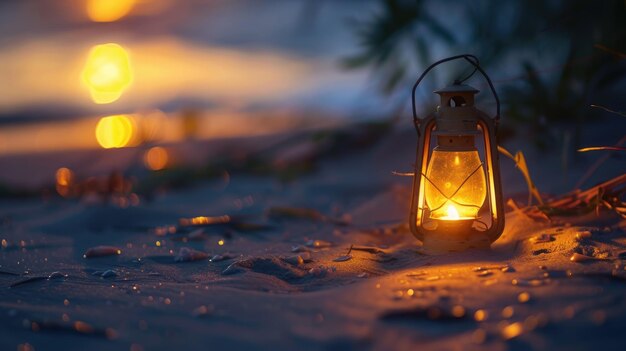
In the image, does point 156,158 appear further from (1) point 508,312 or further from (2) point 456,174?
(1) point 508,312

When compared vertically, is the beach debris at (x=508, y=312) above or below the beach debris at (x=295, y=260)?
below

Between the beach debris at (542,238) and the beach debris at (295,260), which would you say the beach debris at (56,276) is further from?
the beach debris at (542,238)

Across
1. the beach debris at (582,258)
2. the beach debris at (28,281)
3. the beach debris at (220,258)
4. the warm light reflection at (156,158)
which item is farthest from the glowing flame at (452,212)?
the warm light reflection at (156,158)

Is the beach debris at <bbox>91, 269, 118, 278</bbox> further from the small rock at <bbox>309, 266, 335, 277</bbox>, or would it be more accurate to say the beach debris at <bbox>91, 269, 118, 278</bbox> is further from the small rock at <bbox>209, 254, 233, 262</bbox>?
the small rock at <bbox>309, 266, 335, 277</bbox>

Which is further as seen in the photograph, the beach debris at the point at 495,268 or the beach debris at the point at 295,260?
the beach debris at the point at 295,260

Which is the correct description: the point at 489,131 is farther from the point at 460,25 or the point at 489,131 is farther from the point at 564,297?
the point at 460,25

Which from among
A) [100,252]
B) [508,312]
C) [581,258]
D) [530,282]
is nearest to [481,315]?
[508,312]

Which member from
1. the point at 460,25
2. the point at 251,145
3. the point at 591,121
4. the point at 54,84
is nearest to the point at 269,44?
the point at 54,84

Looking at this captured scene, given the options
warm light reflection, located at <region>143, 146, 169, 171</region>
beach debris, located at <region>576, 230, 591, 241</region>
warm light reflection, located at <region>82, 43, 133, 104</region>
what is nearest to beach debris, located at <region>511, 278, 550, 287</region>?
beach debris, located at <region>576, 230, 591, 241</region>
